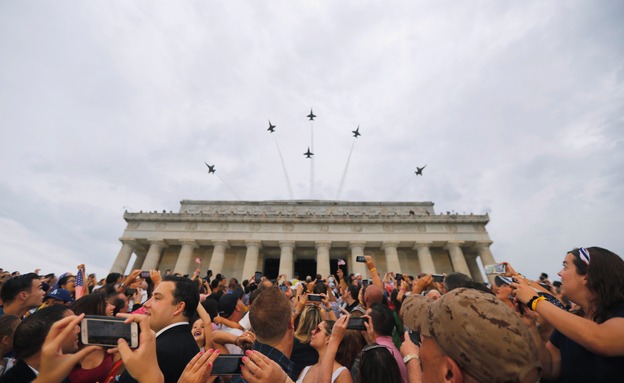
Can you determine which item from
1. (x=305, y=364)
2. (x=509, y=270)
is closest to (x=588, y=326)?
(x=509, y=270)

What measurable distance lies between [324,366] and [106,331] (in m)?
2.04

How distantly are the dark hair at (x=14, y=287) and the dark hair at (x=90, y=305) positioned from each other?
1995 millimetres

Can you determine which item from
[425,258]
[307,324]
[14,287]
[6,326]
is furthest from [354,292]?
[425,258]

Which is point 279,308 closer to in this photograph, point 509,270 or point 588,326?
point 588,326

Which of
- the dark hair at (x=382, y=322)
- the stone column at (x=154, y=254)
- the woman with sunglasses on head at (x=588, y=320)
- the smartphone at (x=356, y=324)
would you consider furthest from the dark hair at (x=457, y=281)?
the stone column at (x=154, y=254)

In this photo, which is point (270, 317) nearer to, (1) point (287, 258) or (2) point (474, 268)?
(1) point (287, 258)

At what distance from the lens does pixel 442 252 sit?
37.2m

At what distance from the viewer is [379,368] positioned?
2.68 meters

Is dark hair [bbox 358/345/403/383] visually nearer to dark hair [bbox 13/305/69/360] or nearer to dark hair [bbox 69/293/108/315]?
dark hair [bbox 13/305/69/360]

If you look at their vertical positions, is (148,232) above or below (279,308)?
above

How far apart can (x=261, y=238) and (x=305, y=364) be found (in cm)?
3231

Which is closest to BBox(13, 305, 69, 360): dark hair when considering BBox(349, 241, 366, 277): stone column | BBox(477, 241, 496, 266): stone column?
BBox(349, 241, 366, 277): stone column

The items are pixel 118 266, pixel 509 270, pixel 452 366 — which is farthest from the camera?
pixel 118 266

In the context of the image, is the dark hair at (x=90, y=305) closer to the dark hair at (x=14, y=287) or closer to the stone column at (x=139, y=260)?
the dark hair at (x=14, y=287)
